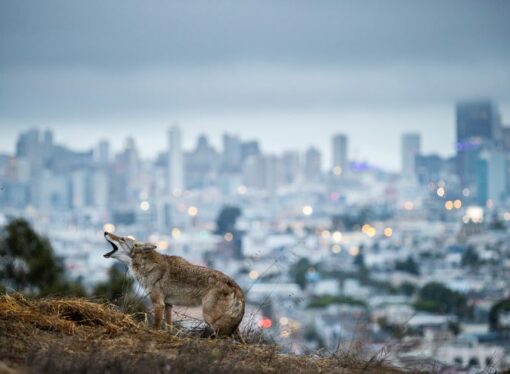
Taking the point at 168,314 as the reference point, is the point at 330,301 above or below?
below

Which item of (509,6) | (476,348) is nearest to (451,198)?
(509,6)

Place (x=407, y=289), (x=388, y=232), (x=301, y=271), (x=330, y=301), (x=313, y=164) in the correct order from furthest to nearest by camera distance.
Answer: (x=313, y=164) → (x=388, y=232) → (x=301, y=271) → (x=407, y=289) → (x=330, y=301)

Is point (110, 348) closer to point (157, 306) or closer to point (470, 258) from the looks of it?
point (157, 306)

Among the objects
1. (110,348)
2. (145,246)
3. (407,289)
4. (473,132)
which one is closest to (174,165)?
(473,132)

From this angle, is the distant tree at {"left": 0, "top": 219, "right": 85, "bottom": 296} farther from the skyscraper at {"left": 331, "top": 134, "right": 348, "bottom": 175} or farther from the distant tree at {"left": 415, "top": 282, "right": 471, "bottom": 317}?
the skyscraper at {"left": 331, "top": 134, "right": 348, "bottom": 175}

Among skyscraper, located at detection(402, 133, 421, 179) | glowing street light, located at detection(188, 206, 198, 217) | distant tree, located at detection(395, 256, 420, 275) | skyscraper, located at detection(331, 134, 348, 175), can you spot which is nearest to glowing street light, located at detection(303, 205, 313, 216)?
glowing street light, located at detection(188, 206, 198, 217)

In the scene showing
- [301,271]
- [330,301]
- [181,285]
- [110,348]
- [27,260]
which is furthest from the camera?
[301,271]
